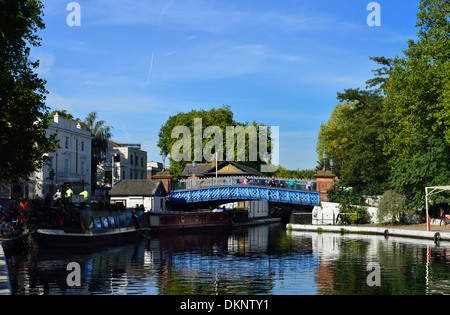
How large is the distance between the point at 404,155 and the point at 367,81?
70.5 ft

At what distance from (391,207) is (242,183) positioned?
1806cm

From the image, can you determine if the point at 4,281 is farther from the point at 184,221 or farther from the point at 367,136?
the point at 367,136

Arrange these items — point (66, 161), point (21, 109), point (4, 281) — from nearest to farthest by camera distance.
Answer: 1. point (4, 281)
2. point (21, 109)
3. point (66, 161)

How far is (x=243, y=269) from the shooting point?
83.0ft

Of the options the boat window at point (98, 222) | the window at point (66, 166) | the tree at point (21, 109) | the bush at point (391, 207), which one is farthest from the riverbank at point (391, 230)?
the window at point (66, 166)

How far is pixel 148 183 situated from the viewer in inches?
2263

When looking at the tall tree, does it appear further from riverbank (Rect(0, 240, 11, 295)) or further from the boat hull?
riverbank (Rect(0, 240, 11, 295))

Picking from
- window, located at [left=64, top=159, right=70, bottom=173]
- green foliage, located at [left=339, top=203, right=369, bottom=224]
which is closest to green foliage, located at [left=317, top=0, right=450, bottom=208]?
green foliage, located at [left=339, top=203, right=369, bottom=224]

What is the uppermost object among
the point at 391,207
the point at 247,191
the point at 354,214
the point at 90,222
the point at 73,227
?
the point at 247,191

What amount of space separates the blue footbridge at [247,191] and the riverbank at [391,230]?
14.1 feet

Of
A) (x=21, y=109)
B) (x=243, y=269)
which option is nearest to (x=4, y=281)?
(x=243, y=269)

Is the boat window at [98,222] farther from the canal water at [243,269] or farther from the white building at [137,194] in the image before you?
the white building at [137,194]

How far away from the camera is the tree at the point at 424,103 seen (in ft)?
138
